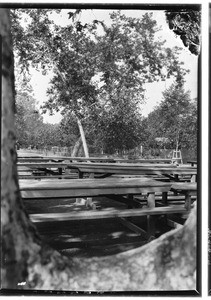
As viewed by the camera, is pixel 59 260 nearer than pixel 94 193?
Yes

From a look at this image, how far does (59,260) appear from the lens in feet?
9.43

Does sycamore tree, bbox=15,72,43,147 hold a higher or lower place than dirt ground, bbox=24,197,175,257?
higher

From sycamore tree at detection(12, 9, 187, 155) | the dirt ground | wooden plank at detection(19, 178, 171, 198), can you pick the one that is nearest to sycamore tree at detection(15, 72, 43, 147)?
sycamore tree at detection(12, 9, 187, 155)

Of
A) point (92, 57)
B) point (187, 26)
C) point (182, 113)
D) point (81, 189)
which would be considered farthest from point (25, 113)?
point (187, 26)

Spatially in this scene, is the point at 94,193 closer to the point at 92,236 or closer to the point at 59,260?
the point at 92,236

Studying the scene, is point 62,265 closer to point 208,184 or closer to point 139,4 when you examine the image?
point 208,184

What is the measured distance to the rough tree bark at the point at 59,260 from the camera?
2.71 m

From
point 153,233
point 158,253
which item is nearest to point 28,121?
point 153,233

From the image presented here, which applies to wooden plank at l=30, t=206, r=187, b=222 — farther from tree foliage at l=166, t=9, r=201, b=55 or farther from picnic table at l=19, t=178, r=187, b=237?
tree foliage at l=166, t=9, r=201, b=55

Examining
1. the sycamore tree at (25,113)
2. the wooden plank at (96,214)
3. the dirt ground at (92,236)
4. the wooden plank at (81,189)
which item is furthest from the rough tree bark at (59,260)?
the sycamore tree at (25,113)

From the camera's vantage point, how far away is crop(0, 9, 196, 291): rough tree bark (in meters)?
2.71

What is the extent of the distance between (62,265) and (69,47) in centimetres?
334

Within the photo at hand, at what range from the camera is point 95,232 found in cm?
507

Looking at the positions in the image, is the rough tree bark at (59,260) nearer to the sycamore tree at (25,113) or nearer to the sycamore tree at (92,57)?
the sycamore tree at (92,57)
